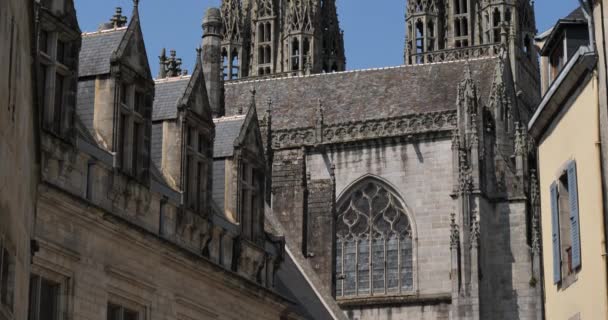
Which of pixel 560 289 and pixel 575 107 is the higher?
pixel 575 107

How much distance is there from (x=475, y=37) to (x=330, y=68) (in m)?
7.25

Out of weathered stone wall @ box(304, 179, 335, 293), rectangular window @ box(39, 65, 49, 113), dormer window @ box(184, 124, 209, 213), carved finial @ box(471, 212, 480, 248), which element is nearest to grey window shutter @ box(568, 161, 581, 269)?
dormer window @ box(184, 124, 209, 213)

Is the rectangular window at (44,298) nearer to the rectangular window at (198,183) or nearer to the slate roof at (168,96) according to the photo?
the rectangular window at (198,183)

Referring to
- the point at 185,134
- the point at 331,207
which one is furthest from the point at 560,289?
the point at 331,207

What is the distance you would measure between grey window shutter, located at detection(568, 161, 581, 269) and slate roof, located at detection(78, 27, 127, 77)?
20.2ft

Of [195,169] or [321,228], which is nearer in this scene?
[195,169]

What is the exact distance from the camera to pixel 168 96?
21.3 m

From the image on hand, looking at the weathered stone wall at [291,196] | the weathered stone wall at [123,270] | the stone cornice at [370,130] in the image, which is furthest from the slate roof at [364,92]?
the weathered stone wall at [123,270]

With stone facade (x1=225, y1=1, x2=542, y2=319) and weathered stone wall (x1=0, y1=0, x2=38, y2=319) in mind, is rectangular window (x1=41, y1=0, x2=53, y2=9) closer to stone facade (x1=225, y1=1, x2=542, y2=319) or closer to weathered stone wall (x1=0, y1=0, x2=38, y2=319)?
weathered stone wall (x1=0, y1=0, x2=38, y2=319)

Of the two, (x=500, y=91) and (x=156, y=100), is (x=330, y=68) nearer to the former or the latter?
(x=500, y=91)

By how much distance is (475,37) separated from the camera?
6209 centimetres

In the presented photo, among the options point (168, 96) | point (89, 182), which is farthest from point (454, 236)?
point (89, 182)

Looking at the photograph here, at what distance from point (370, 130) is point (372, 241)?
375 centimetres

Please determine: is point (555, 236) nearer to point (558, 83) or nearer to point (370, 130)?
point (558, 83)
